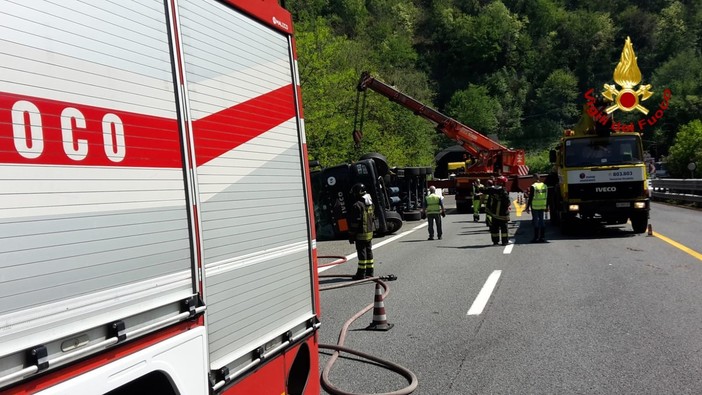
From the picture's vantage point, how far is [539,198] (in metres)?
17.4

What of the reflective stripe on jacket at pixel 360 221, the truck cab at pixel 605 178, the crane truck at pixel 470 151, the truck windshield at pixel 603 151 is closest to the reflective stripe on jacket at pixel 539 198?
the truck cab at pixel 605 178

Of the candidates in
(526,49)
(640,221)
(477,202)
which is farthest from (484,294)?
(526,49)

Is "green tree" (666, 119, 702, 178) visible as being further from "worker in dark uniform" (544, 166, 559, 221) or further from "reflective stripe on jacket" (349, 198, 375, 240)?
"reflective stripe on jacket" (349, 198, 375, 240)

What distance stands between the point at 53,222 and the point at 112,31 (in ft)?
2.76

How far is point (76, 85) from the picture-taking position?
2301 millimetres

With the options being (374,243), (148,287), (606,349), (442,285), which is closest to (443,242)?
(374,243)

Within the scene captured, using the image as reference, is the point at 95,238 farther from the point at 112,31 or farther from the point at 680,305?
the point at 680,305

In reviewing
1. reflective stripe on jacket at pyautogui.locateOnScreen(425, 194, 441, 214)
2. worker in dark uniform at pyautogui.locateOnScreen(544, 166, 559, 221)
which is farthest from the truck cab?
reflective stripe on jacket at pyautogui.locateOnScreen(425, 194, 441, 214)

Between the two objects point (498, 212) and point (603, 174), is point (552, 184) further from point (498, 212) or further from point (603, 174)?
point (498, 212)

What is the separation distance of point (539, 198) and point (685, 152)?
3639cm

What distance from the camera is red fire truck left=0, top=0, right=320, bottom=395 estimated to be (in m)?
2.06

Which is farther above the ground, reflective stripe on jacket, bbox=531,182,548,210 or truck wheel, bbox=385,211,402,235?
reflective stripe on jacket, bbox=531,182,548,210

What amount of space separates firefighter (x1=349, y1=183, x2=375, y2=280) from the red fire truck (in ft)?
24.0

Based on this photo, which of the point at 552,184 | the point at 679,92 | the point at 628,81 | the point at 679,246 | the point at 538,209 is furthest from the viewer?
the point at 679,92
